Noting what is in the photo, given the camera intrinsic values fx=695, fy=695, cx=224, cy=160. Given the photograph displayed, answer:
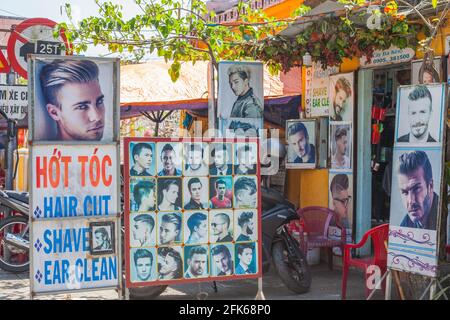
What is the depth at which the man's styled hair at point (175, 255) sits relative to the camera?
6008mm

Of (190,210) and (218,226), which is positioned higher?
(190,210)

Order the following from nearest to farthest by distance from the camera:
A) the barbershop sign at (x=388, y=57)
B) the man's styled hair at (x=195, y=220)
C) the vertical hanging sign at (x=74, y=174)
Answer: the vertical hanging sign at (x=74, y=174)
the man's styled hair at (x=195, y=220)
the barbershop sign at (x=388, y=57)

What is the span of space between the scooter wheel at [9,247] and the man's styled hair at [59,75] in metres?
3.89

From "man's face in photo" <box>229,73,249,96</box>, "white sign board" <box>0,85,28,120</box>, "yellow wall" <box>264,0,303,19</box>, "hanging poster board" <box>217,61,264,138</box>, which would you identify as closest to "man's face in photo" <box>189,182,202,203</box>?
"hanging poster board" <box>217,61,264,138</box>

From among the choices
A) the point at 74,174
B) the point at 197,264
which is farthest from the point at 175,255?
the point at 74,174

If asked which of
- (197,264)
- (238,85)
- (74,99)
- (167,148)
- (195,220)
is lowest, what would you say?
(197,264)

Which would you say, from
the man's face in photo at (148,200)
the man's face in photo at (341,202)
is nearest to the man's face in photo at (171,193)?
the man's face in photo at (148,200)

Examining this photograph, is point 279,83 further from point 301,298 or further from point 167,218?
point 167,218

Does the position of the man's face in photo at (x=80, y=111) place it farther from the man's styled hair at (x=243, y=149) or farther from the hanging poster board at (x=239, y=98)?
the hanging poster board at (x=239, y=98)

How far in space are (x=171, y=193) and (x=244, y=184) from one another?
2.26 feet

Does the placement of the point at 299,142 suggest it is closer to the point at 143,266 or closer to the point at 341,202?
the point at 341,202

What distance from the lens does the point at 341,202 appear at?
9625 millimetres

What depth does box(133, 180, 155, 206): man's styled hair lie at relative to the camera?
593 centimetres
